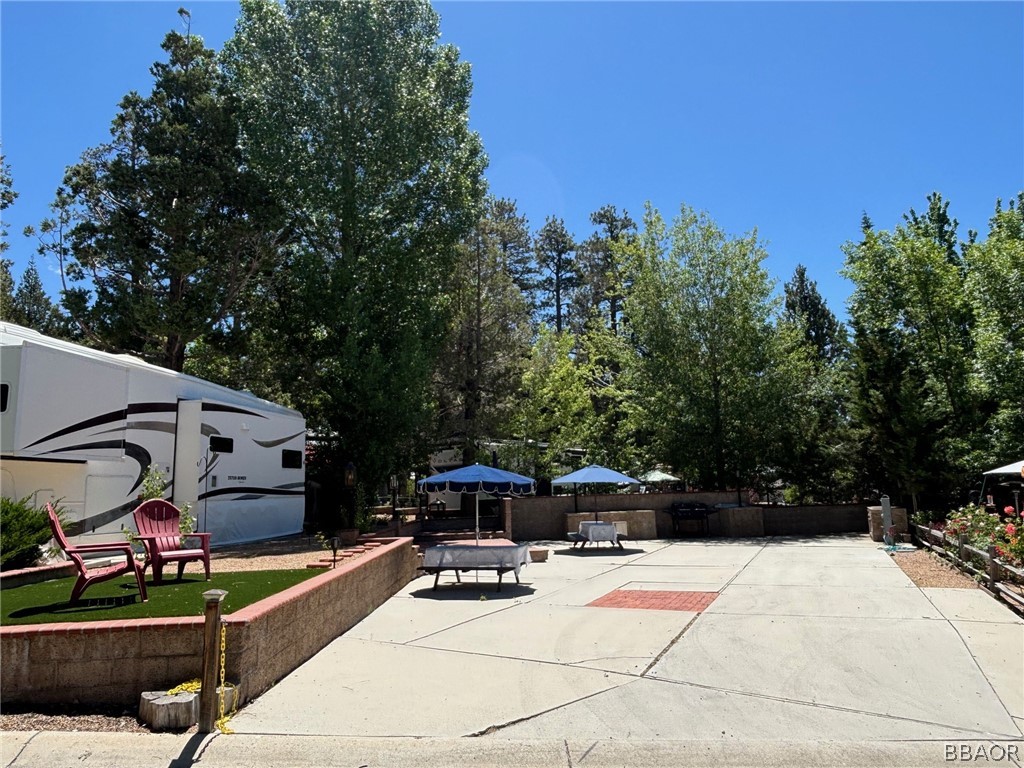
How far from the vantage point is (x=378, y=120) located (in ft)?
74.2

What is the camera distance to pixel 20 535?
30.6ft

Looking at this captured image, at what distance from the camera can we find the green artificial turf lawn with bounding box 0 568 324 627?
249 inches

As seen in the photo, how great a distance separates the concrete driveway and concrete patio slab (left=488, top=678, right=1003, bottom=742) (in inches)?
0.7

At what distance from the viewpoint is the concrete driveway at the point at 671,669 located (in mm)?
5141

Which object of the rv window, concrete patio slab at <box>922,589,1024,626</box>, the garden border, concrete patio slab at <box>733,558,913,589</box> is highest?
the rv window

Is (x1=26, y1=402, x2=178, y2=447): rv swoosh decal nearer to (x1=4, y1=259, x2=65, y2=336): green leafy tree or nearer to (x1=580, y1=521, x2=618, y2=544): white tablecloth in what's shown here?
(x1=580, y1=521, x2=618, y2=544): white tablecloth

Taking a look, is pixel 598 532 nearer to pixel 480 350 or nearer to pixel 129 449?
pixel 129 449

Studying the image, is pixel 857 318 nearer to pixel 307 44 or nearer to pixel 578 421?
pixel 578 421

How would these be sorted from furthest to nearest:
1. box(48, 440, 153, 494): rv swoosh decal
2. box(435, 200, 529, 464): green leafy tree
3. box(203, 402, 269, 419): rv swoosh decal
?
box(435, 200, 529, 464): green leafy tree < box(203, 402, 269, 419): rv swoosh decal < box(48, 440, 153, 494): rv swoosh decal

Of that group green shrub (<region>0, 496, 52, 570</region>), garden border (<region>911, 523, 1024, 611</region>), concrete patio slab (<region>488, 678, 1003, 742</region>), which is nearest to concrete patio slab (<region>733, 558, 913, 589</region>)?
garden border (<region>911, 523, 1024, 611</region>)

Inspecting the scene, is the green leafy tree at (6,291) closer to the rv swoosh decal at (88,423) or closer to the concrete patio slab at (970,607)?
the rv swoosh decal at (88,423)

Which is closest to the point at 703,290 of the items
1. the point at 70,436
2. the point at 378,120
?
the point at 378,120

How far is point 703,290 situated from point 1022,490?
39.9 feet

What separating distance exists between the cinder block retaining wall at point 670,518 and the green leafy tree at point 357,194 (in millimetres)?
4821
